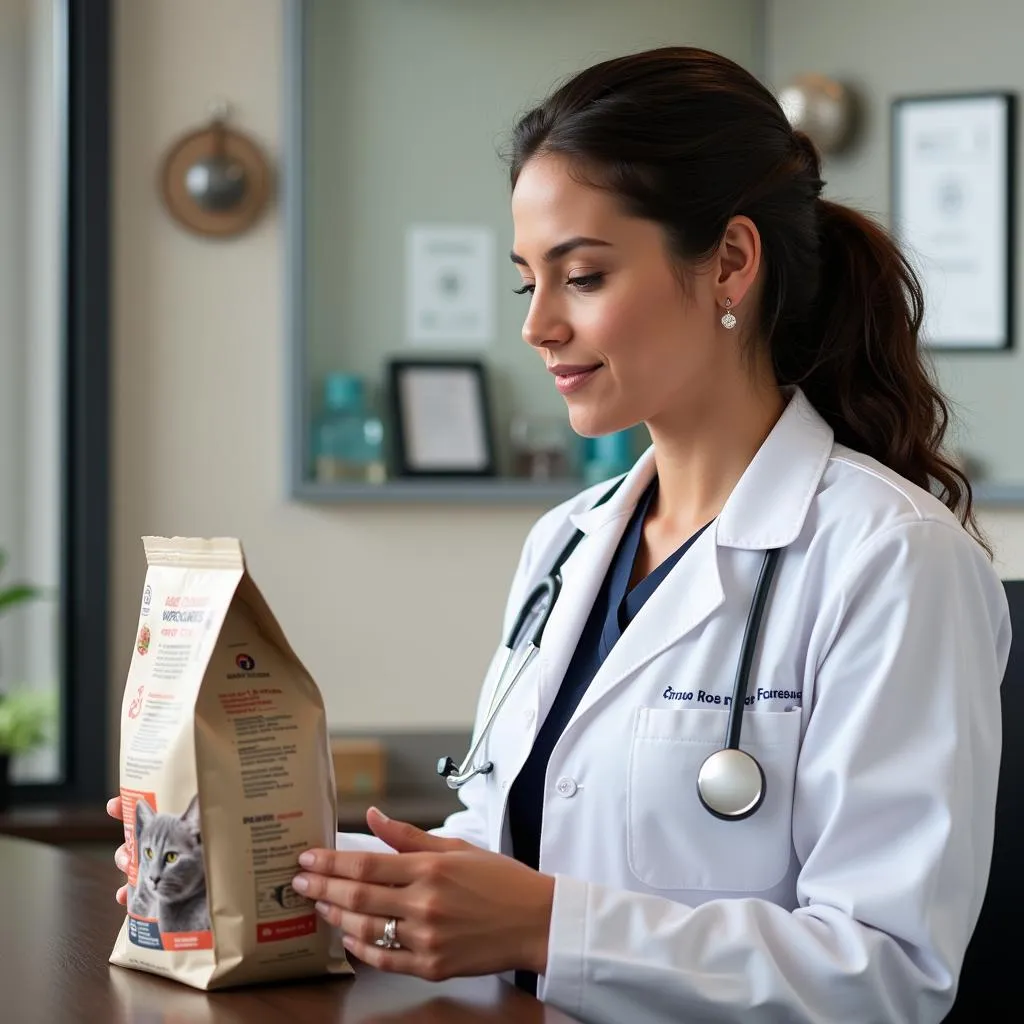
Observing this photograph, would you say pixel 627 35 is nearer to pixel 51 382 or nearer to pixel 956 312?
pixel 956 312

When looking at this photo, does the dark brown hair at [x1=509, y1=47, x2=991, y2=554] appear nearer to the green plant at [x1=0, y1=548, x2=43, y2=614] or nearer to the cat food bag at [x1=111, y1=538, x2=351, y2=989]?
the cat food bag at [x1=111, y1=538, x2=351, y2=989]

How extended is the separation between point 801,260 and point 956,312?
1592 mm

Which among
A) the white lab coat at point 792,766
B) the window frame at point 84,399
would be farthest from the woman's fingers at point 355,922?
the window frame at point 84,399

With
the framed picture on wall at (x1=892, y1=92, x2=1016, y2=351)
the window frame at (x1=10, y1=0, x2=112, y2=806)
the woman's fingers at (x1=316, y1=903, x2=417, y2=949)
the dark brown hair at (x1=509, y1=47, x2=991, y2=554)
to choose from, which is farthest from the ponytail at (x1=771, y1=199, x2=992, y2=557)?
the window frame at (x1=10, y1=0, x2=112, y2=806)

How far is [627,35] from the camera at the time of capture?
3.17 meters

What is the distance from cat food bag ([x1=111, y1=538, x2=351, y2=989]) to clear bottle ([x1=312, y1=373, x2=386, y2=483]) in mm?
2006

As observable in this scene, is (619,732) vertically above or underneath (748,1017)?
above

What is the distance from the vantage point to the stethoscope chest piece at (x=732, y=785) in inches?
49.3

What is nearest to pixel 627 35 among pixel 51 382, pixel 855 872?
pixel 51 382

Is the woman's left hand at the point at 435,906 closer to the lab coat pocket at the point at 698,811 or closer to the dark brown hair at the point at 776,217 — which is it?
the lab coat pocket at the point at 698,811

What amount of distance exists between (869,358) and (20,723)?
1989mm

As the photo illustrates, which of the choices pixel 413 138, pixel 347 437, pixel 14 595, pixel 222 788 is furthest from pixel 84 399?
pixel 222 788

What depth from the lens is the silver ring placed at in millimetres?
1050

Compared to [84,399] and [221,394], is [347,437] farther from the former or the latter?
[84,399]
